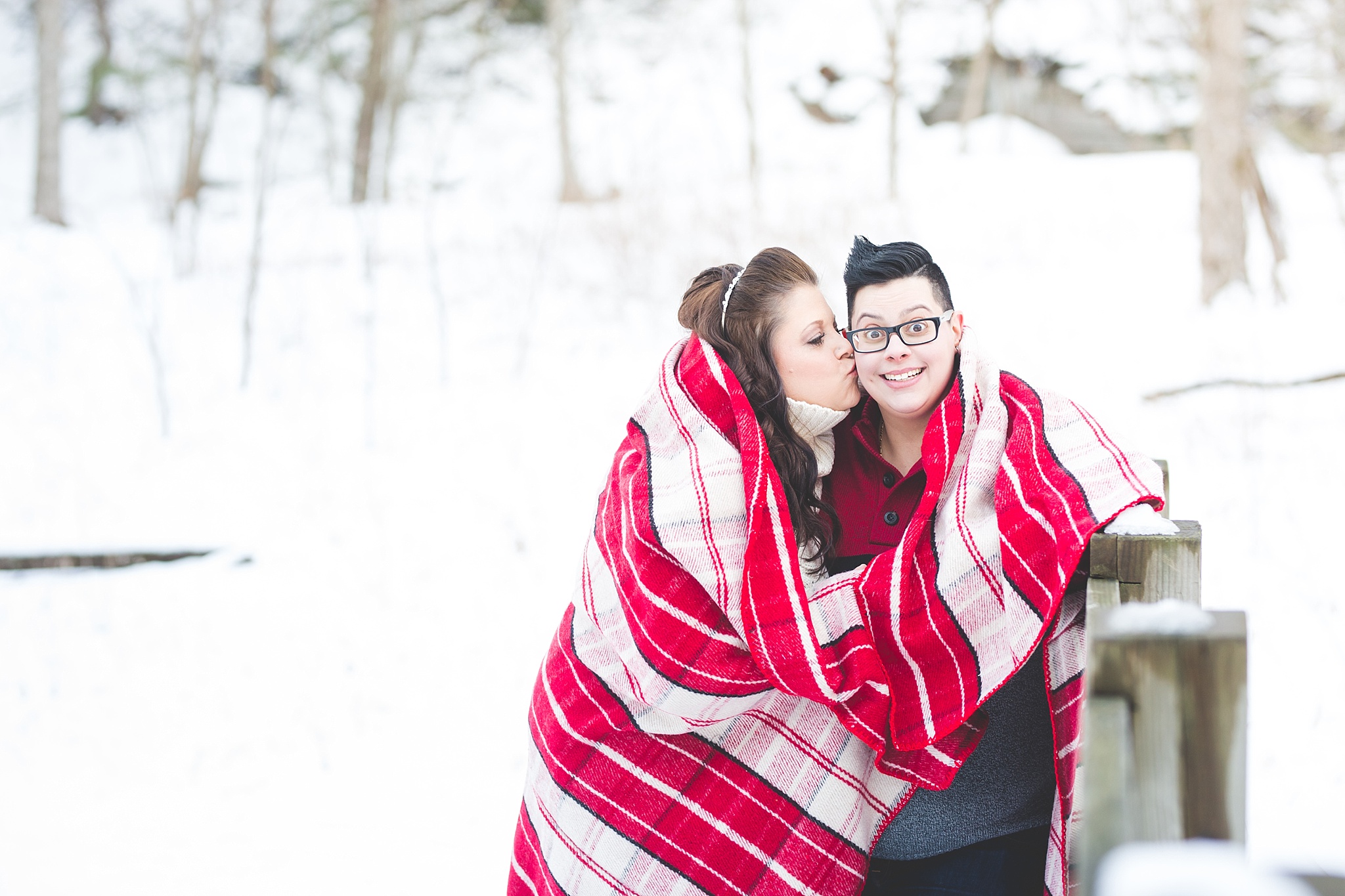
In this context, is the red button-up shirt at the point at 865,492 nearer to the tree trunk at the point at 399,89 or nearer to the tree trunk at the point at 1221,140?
the tree trunk at the point at 1221,140

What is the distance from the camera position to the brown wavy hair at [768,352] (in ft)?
5.62

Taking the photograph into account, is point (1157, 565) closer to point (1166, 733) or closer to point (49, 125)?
point (1166, 733)

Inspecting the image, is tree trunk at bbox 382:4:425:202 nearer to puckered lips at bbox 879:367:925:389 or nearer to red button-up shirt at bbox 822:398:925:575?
red button-up shirt at bbox 822:398:925:575

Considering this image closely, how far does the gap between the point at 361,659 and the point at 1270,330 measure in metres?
5.01

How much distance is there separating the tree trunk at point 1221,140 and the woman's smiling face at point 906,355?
5727mm

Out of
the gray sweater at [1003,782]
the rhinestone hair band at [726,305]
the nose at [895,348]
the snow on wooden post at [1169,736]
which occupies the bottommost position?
the gray sweater at [1003,782]

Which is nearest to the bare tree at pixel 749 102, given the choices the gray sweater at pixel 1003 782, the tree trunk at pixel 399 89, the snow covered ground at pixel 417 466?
the snow covered ground at pixel 417 466

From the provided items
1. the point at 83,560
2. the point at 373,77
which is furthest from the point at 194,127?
the point at 83,560

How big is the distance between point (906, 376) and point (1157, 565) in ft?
1.74

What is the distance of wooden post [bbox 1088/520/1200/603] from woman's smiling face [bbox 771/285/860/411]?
1.97 feet

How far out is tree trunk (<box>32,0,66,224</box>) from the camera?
32.5 ft

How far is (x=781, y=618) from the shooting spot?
4.91 ft

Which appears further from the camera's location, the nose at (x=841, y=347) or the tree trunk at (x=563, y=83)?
the tree trunk at (x=563, y=83)

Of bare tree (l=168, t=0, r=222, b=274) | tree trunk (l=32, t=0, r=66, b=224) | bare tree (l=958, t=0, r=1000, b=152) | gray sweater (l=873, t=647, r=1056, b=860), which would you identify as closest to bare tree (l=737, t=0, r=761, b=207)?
bare tree (l=958, t=0, r=1000, b=152)
